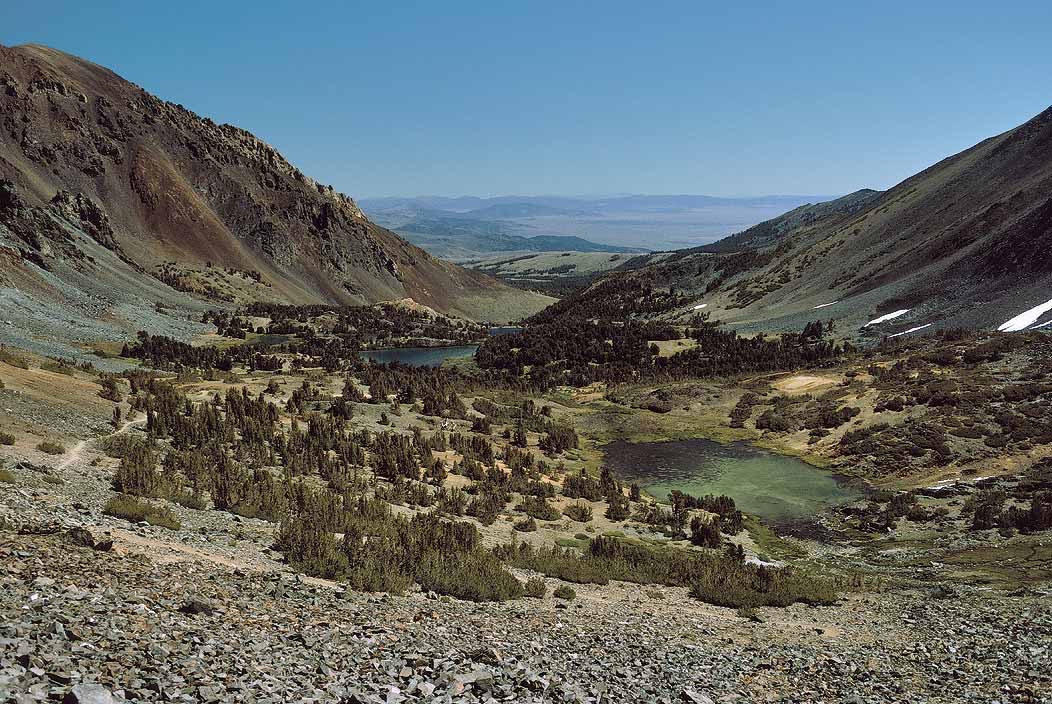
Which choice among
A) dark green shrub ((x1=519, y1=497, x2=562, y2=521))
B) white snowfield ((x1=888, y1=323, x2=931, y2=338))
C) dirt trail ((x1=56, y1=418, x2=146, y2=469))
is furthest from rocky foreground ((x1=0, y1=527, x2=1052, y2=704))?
white snowfield ((x1=888, y1=323, x2=931, y2=338))

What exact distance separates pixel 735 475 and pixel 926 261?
164 feet

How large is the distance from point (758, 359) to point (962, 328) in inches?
577

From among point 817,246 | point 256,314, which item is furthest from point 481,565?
point 817,246

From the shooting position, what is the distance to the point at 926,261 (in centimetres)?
6962

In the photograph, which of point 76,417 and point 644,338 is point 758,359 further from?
point 76,417

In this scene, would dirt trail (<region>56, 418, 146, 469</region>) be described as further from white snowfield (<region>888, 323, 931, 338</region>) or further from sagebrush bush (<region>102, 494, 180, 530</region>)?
white snowfield (<region>888, 323, 931, 338</region>)

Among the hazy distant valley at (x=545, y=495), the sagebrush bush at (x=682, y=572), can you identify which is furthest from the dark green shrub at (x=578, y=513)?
the sagebrush bush at (x=682, y=572)

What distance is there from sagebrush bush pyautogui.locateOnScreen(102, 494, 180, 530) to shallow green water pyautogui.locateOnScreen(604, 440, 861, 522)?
2055cm

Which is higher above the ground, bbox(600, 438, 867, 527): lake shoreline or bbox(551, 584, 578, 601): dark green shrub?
bbox(551, 584, 578, 601): dark green shrub

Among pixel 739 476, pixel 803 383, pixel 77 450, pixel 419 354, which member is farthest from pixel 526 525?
pixel 419 354

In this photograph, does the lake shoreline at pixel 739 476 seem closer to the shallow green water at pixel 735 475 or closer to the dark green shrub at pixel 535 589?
the shallow green water at pixel 735 475

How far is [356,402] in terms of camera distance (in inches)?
1471

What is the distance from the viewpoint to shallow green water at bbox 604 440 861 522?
28678 mm

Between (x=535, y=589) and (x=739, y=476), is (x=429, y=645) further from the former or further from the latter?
(x=739, y=476)
